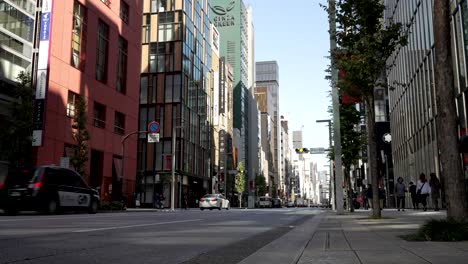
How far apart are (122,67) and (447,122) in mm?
40588

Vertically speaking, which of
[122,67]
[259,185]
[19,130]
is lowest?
[259,185]

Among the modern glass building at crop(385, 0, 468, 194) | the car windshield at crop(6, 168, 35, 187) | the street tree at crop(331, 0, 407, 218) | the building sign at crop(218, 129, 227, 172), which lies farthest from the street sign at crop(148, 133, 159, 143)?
the building sign at crop(218, 129, 227, 172)

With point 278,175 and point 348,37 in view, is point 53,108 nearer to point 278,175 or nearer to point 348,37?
point 348,37

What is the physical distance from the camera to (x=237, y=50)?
108125mm

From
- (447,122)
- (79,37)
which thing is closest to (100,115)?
(79,37)

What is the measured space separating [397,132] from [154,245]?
40.7m

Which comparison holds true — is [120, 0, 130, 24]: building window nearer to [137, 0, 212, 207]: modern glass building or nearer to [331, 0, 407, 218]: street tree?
[137, 0, 212, 207]: modern glass building

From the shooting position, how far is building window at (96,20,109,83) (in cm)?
4026

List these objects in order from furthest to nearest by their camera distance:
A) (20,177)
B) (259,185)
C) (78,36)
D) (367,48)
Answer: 1. (259,185)
2. (78,36)
3. (20,177)
4. (367,48)

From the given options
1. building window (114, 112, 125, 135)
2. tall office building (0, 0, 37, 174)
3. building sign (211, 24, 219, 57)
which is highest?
building sign (211, 24, 219, 57)

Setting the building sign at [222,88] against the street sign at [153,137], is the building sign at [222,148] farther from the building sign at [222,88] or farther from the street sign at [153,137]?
the street sign at [153,137]

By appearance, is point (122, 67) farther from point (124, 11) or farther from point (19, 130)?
point (19, 130)

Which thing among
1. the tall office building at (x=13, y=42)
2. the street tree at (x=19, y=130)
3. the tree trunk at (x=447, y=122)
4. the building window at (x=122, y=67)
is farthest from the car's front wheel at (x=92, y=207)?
the building window at (x=122, y=67)

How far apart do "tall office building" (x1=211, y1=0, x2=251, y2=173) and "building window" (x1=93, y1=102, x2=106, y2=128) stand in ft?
207
